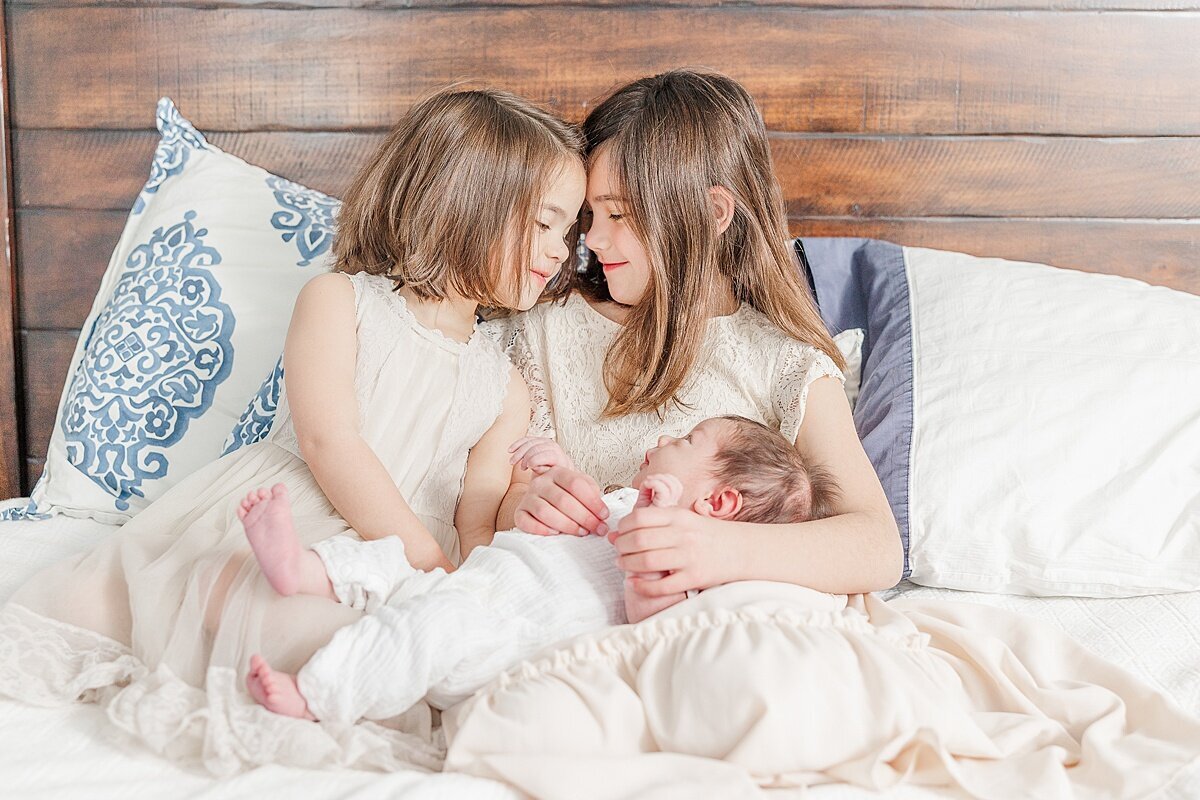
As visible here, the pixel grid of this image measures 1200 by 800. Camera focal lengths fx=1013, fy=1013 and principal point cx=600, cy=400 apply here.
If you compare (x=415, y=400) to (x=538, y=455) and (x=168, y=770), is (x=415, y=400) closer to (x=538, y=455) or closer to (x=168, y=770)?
(x=538, y=455)

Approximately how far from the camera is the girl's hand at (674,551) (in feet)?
3.18

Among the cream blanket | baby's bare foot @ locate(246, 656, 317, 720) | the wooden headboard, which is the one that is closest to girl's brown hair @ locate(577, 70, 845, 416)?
the wooden headboard

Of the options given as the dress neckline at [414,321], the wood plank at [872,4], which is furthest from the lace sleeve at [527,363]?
the wood plank at [872,4]

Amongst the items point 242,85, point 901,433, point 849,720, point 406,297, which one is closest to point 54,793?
point 849,720

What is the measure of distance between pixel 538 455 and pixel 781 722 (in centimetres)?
47

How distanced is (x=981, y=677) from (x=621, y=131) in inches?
31.3

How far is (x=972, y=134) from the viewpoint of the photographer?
167 cm

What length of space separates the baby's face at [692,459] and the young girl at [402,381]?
0.91ft

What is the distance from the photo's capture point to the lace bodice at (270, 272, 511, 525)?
1271 mm

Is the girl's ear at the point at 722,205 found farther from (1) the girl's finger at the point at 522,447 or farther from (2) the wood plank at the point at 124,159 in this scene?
(2) the wood plank at the point at 124,159

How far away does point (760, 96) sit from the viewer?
165cm

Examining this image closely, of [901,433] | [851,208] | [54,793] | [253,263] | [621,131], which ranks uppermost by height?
[621,131]

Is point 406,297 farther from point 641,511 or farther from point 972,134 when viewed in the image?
point 972,134

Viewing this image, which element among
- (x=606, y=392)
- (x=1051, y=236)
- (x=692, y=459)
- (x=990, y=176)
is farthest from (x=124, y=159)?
(x=1051, y=236)
